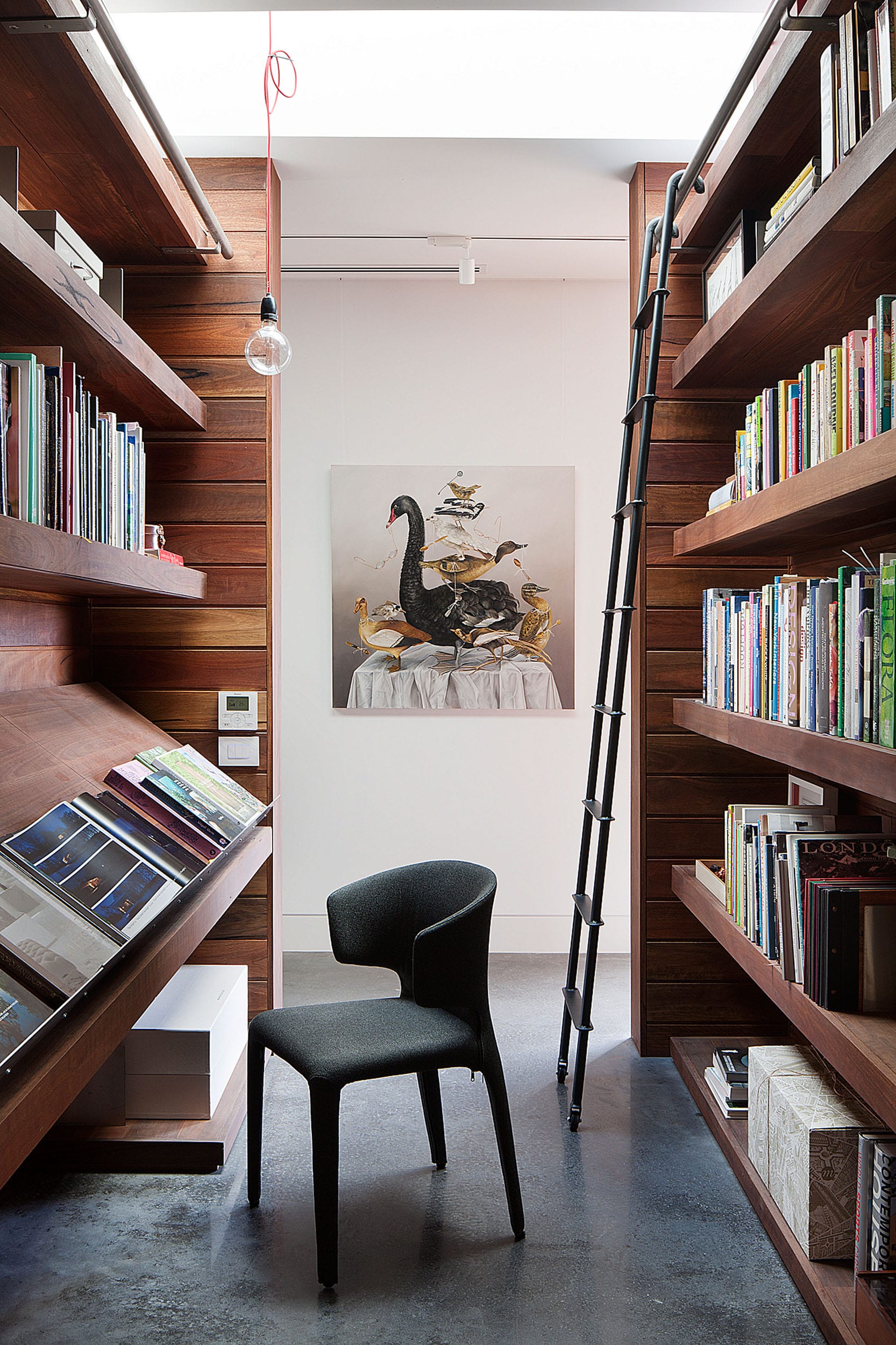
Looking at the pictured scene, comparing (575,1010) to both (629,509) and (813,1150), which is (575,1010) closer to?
(813,1150)

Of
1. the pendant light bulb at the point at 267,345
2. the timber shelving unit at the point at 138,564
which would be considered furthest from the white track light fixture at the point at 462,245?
the pendant light bulb at the point at 267,345

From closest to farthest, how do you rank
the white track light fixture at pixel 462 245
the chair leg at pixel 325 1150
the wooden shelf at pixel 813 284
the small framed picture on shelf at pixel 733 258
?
the wooden shelf at pixel 813 284 → the chair leg at pixel 325 1150 → the small framed picture on shelf at pixel 733 258 → the white track light fixture at pixel 462 245

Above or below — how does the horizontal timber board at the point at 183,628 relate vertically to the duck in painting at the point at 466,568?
below

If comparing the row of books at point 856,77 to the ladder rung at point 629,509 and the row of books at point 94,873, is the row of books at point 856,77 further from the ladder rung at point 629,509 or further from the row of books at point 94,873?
the row of books at point 94,873

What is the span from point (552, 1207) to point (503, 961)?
1.97 meters

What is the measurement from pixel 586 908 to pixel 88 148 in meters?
2.41

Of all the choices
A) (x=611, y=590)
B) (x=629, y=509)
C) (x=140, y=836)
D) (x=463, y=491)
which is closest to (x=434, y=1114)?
(x=140, y=836)

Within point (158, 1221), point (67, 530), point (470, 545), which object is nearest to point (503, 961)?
point (470, 545)

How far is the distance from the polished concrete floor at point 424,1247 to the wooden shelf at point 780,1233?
0.04 meters

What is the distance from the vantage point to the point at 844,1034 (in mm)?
1653

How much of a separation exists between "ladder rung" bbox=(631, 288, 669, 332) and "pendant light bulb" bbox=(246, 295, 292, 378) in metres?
1.00

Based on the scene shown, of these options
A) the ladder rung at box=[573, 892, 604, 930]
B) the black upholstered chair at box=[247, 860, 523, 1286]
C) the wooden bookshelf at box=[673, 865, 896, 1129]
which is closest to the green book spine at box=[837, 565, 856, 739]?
the wooden bookshelf at box=[673, 865, 896, 1129]

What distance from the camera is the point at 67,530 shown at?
202 centimetres

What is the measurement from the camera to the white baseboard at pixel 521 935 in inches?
174
